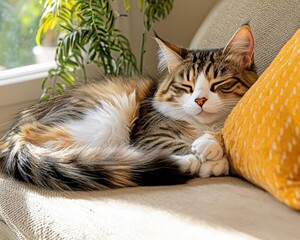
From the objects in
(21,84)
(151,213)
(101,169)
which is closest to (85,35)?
(21,84)

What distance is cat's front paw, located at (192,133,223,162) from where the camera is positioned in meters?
1.35

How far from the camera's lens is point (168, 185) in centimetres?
130

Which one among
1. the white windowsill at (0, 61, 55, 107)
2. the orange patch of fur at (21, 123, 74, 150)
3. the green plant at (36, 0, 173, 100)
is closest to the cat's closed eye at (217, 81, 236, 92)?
the orange patch of fur at (21, 123, 74, 150)

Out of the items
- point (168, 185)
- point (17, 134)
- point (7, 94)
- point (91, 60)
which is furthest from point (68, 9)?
point (168, 185)

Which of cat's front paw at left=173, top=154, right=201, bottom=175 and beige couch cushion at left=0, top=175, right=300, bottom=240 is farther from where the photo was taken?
cat's front paw at left=173, top=154, right=201, bottom=175

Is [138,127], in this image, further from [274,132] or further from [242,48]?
[274,132]

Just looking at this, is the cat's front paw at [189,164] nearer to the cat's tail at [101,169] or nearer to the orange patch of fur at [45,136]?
the cat's tail at [101,169]

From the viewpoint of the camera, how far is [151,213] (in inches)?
45.4

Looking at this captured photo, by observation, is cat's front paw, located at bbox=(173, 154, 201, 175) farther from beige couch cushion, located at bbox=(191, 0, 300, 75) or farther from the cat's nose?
beige couch cushion, located at bbox=(191, 0, 300, 75)

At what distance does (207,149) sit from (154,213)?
26 centimetres

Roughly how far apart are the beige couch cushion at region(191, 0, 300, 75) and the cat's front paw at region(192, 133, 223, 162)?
361mm

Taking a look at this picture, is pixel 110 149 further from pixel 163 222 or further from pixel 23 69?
pixel 23 69

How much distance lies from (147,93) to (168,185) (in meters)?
0.47

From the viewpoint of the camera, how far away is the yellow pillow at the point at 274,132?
1.14 m
